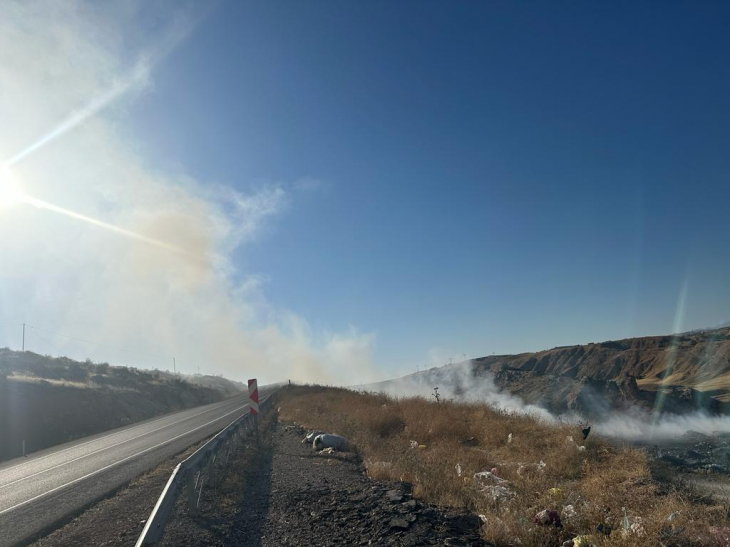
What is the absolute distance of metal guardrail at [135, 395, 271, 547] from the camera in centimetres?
466

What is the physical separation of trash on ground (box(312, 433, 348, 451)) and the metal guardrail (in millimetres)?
2217

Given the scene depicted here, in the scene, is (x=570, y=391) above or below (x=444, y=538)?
below

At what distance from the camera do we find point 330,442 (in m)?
12.0

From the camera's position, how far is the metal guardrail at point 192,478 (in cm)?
466

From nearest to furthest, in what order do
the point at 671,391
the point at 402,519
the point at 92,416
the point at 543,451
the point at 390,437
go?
1. the point at 402,519
2. the point at 543,451
3. the point at 390,437
4. the point at 92,416
5. the point at 671,391

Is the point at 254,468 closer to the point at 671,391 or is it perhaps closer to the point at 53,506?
the point at 53,506

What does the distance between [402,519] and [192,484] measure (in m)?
3.23

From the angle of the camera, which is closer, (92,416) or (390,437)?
(390,437)

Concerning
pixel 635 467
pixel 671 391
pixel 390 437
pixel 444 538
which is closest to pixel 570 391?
pixel 671 391

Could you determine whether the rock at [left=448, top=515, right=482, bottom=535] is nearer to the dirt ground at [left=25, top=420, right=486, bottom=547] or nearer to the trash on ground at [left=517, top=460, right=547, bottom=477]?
the dirt ground at [left=25, top=420, right=486, bottom=547]

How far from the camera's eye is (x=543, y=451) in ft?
32.2

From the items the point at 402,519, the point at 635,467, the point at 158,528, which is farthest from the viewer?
the point at 635,467

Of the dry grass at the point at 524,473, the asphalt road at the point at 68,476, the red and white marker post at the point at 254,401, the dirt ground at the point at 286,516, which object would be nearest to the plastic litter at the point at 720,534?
the dry grass at the point at 524,473

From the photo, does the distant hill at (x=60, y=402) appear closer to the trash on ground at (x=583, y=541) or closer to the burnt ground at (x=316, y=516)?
the burnt ground at (x=316, y=516)
